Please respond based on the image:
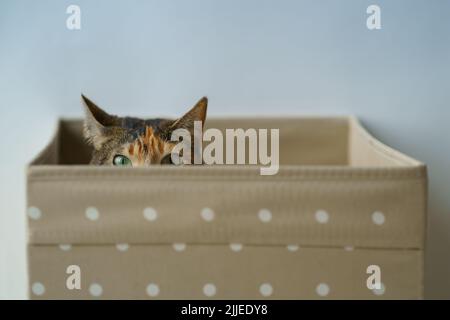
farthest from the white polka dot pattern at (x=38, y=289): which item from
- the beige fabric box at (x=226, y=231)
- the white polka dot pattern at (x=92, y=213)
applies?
the white polka dot pattern at (x=92, y=213)

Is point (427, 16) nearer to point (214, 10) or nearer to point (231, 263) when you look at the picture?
point (214, 10)

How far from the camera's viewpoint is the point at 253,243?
0.76 metres

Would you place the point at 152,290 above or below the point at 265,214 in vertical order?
below

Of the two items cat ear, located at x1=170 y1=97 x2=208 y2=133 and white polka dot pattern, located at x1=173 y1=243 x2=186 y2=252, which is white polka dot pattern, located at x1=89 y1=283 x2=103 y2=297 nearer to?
white polka dot pattern, located at x1=173 y1=243 x2=186 y2=252

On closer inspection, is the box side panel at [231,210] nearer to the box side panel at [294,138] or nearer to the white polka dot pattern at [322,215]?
the white polka dot pattern at [322,215]

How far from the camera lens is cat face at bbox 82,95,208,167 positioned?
0.92m

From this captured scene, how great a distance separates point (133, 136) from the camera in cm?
93

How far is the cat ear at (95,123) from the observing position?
3.12ft

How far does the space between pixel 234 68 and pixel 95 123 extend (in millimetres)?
390

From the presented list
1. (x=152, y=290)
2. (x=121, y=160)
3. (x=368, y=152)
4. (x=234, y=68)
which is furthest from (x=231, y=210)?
(x=234, y=68)

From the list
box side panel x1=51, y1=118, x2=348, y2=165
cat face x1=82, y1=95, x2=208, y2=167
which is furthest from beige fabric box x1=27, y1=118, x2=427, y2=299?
box side panel x1=51, y1=118, x2=348, y2=165

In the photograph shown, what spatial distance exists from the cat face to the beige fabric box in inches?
6.7

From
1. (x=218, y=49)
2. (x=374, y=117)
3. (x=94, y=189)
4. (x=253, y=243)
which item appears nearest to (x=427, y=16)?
(x=374, y=117)

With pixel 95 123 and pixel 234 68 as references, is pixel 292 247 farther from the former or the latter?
pixel 234 68
